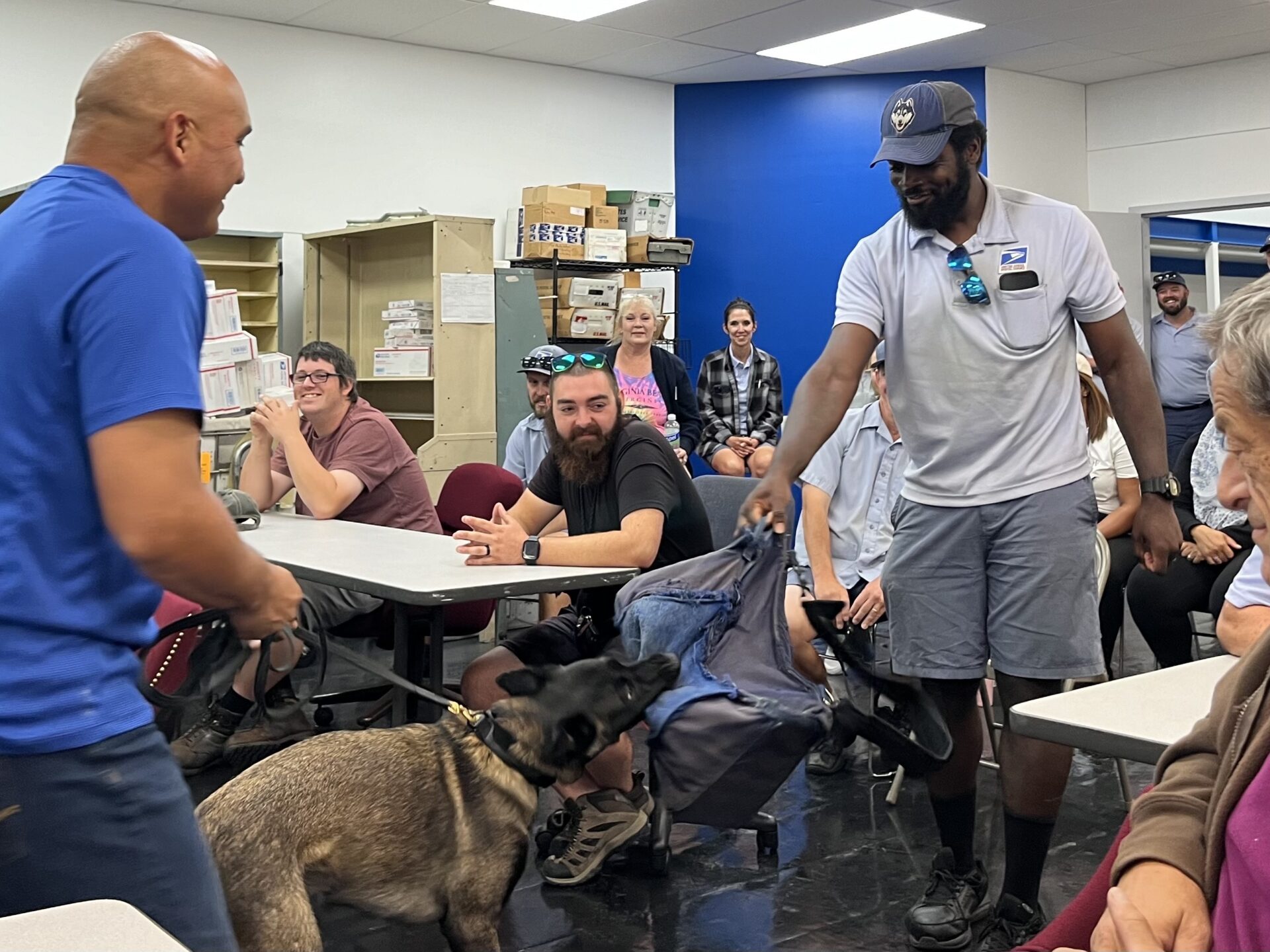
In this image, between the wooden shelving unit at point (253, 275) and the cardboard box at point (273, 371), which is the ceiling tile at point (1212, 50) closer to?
the wooden shelving unit at point (253, 275)

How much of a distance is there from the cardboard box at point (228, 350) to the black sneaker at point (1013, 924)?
3.56 metres

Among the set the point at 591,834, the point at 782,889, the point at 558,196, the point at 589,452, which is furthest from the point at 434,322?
the point at 782,889

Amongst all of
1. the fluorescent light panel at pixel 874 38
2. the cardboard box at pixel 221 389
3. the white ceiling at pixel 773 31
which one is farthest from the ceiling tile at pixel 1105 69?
the cardboard box at pixel 221 389

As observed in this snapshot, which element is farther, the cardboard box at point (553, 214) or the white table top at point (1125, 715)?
the cardboard box at point (553, 214)

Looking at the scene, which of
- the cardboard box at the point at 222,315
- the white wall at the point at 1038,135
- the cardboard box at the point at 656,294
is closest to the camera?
the cardboard box at the point at 222,315

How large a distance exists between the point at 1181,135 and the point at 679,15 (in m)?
4.17

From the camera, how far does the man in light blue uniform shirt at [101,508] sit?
1.29 metres

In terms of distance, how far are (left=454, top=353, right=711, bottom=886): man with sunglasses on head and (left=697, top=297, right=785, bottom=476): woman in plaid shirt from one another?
3.94m

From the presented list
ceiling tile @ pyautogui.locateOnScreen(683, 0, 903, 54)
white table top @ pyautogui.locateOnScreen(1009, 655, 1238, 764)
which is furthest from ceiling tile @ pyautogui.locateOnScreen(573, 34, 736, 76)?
white table top @ pyautogui.locateOnScreen(1009, 655, 1238, 764)

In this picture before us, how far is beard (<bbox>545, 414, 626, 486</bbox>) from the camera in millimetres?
3473

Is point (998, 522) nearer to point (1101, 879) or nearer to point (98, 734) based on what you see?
point (1101, 879)

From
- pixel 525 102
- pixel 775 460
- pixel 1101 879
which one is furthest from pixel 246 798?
pixel 525 102

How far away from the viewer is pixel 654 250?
28.5 feet

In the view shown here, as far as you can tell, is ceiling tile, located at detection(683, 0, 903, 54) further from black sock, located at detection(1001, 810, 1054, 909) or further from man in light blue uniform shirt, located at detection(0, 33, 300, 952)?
man in light blue uniform shirt, located at detection(0, 33, 300, 952)
